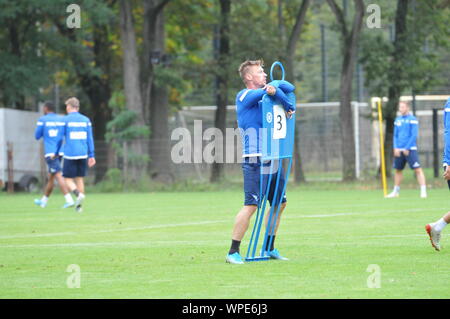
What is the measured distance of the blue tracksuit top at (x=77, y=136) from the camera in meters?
21.1

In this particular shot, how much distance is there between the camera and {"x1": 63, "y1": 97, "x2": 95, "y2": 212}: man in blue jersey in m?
21.1

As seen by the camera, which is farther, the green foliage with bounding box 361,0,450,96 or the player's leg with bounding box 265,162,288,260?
the green foliage with bounding box 361,0,450,96

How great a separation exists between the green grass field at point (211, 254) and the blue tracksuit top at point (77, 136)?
4.93ft

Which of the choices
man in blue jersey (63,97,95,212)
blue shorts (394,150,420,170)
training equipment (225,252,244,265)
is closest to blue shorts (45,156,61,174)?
man in blue jersey (63,97,95,212)

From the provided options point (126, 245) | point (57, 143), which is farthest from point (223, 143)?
point (126, 245)

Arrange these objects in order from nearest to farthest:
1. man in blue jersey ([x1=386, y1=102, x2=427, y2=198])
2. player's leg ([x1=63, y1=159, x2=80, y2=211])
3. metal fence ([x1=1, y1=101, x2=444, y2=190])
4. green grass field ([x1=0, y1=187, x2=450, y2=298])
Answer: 1. green grass field ([x1=0, y1=187, x2=450, y2=298])
2. player's leg ([x1=63, y1=159, x2=80, y2=211])
3. man in blue jersey ([x1=386, y1=102, x2=427, y2=198])
4. metal fence ([x1=1, y1=101, x2=444, y2=190])

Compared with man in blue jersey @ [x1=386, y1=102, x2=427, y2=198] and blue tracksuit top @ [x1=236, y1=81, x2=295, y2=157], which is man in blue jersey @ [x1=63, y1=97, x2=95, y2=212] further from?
blue tracksuit top @ [x1=236, y1=81, x2=295, y2=157]

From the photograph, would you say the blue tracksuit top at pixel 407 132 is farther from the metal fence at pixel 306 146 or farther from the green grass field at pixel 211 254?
the metal fence at pixel 306 146

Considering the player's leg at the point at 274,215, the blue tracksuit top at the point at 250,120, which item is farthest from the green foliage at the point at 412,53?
the blue tracksuit top at the point at 250,120

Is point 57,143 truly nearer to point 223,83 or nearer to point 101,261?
point 101,261

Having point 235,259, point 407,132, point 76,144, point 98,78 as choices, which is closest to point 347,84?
point 407,132

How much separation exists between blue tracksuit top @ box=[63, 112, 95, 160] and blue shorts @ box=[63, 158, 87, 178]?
12 centimetres

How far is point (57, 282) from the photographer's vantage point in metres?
9.09

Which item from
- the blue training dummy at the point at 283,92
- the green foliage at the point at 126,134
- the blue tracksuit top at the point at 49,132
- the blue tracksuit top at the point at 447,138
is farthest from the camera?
the green foliage at the point at 126,134
